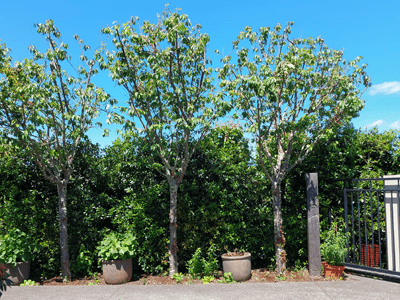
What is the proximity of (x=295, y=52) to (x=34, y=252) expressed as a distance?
697 cm

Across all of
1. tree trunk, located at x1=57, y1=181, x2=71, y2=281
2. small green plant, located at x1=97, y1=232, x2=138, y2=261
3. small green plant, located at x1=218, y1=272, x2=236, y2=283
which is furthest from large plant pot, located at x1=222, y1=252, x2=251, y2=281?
tree trunk, located at x1=57, y1=181, x2=71, y2=281

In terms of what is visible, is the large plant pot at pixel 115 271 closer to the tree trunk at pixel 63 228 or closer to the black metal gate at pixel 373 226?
the tree trunk at pixel 63 228

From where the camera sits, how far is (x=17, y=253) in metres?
6.55

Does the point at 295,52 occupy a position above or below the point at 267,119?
above

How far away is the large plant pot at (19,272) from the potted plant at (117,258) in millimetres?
1553

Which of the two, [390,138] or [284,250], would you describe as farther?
[390,138]

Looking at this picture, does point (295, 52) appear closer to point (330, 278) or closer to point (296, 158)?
point (296, 158)

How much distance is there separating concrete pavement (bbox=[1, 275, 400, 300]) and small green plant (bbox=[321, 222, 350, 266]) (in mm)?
477

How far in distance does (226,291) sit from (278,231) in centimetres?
173

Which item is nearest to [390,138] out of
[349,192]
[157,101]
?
[349,192]

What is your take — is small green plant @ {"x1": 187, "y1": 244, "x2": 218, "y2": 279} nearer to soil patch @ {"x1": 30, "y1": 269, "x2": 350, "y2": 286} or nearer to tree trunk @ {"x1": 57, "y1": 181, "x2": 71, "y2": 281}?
soil patch @ {"x1": 30, "y1": 269, "x2": 350, "y2": 286}

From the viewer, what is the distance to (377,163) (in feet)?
24.1

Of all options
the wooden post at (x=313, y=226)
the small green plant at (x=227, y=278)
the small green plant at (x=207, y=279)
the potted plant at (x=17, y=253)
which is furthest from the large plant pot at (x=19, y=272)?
the wooden post at (x=313, y=226)

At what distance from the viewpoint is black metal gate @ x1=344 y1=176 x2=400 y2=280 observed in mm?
6387
